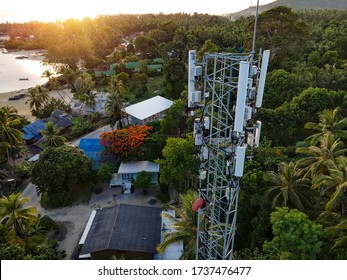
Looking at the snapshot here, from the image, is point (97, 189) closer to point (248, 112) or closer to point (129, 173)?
point (129, 173)

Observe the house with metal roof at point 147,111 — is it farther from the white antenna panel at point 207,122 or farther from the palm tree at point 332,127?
the white antenna panel at point 207,122

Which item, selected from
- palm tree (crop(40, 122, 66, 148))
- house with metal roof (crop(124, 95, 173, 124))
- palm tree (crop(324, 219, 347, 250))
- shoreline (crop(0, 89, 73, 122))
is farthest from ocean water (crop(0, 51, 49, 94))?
palm tree (crop(324, 219, 347, 250))

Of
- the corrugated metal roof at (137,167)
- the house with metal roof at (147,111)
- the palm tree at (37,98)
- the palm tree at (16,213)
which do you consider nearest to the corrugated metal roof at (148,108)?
the house with metal roof at (147,111)

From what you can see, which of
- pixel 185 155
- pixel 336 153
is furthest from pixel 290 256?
pixel 185 155

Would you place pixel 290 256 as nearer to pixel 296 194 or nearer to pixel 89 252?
pixel 296 194

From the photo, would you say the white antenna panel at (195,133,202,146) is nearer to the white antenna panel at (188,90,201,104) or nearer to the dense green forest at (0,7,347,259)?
the white antenna panel at (188,90,201,104)

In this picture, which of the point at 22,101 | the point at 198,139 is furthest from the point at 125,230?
the point at 22,101
